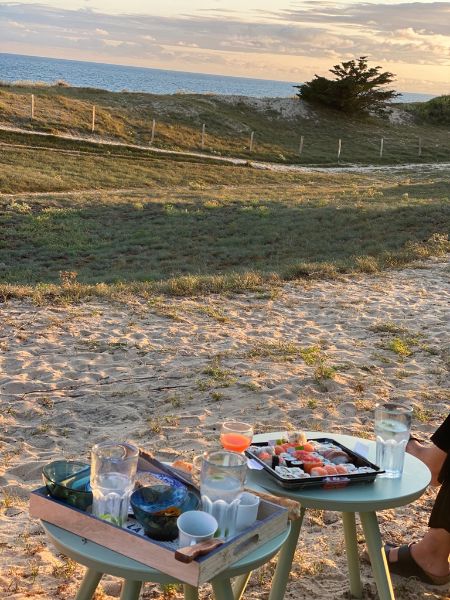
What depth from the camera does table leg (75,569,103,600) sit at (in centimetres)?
281

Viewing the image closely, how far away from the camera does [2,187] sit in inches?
868

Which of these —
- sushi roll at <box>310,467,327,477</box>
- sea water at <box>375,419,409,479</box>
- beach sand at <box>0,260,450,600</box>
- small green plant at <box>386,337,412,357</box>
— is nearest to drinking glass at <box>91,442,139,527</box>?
sushi roll at <box>310,467,327,477</box>

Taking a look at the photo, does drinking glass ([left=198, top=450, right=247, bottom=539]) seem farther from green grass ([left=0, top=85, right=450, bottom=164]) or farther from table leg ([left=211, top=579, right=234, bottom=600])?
green grass ([left=0, top=85, right=450, bottom=164])

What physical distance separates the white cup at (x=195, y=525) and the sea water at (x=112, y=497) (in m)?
0.20

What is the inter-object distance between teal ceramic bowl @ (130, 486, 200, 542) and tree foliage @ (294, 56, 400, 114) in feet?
156

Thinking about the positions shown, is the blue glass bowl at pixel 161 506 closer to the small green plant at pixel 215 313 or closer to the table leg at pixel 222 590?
the table leg at pixel 222 590

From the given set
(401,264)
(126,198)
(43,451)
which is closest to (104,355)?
(43,451)

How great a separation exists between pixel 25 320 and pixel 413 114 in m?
49.0

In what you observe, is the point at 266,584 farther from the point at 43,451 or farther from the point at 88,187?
the point at 88,187

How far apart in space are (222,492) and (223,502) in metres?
0.03

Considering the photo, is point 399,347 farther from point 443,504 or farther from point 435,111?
point 435,111

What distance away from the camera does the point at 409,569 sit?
378 centimetres

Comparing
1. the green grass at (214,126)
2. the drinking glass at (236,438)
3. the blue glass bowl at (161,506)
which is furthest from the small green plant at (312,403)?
the green grass at (214,126)

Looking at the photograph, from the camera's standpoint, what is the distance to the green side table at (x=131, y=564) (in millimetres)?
2316
